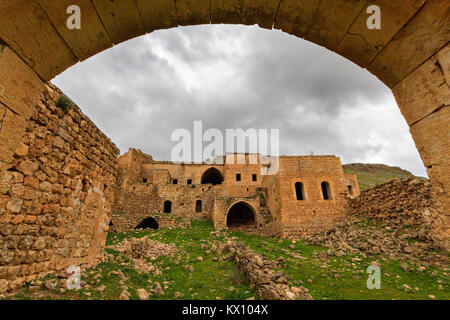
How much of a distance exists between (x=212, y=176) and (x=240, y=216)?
10.5m

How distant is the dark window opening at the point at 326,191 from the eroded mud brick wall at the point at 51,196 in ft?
44.3

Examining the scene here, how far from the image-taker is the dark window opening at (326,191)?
1384 centimetres

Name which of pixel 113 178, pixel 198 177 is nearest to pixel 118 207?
pixel 198 177

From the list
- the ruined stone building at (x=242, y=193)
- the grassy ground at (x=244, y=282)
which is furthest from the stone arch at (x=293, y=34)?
the ruined stone building at (x=242, y=193)

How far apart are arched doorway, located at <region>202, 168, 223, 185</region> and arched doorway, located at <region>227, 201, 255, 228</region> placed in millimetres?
8127

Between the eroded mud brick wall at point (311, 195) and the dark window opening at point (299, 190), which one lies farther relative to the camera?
the dark window opening at point (299, 190)

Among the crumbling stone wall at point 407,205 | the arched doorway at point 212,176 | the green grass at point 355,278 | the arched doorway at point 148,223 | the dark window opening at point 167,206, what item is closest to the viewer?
the green grass at point 355,278

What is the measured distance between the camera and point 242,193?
26062 mm

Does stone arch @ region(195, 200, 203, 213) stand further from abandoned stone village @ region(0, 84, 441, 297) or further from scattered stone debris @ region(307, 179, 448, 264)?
scattered stone debris @ region(307, 179, 448, 264)

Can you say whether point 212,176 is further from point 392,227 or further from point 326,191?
point 392,227

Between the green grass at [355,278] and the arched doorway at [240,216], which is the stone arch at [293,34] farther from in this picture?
the arched doorway at [240,216]

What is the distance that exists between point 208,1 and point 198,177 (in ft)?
93.5

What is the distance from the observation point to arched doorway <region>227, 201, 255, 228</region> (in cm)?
2167
